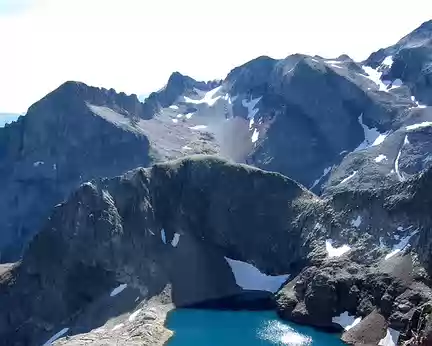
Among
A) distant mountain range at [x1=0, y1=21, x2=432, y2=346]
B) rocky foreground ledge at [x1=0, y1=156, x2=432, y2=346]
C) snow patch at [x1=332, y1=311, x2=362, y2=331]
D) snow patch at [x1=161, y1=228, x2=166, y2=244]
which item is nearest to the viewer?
snow patch at [x1=332, y1=311, x2=362, y2=331]

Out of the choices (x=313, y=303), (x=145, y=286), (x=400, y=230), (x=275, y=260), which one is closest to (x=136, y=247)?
(x=145, y=286)

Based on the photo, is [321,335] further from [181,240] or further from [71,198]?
[71,198]

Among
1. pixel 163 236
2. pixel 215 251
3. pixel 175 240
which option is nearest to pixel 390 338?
pixel 215 251

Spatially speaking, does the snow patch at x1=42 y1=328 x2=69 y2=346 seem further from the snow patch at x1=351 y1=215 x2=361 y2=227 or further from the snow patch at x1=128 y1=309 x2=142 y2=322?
the snow patch at x1=351 y1=215 x2=361 y2=227

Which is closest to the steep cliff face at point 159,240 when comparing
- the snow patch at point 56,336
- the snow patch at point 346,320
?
the snow patch at point 56,336

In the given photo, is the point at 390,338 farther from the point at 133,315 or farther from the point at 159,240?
the point at 159,240

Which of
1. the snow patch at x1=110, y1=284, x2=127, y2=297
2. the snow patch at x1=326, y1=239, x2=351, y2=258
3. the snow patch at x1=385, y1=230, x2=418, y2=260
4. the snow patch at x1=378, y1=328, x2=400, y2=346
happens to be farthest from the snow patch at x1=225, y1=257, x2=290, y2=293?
the snow patch at x1=378, y1=328, x2=400, y2=346
